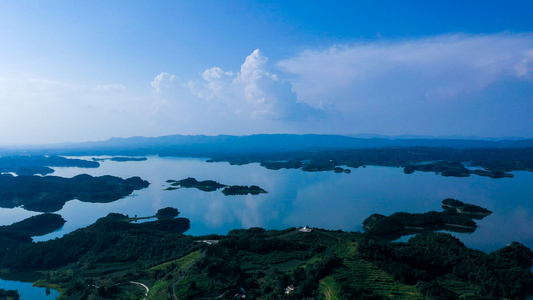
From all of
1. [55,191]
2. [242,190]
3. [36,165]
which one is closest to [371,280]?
[242,190]

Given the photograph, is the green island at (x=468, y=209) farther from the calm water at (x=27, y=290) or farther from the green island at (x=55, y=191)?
the green island at (x=55, y=191)

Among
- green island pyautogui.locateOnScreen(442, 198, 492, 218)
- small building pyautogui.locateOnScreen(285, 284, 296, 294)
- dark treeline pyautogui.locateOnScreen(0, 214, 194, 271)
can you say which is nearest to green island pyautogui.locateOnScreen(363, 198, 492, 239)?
green island pyautogui.locateOnScreen(442, 198, 492, 218)

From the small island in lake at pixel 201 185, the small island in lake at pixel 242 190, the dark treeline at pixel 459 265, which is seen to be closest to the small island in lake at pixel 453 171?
the small island in lake at pixel 242 190

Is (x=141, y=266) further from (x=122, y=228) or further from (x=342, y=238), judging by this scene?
(x=342, y=238)

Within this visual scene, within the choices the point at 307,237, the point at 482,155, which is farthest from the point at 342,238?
the point at 482,155

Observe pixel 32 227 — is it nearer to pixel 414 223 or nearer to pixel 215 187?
pixel 215 187
